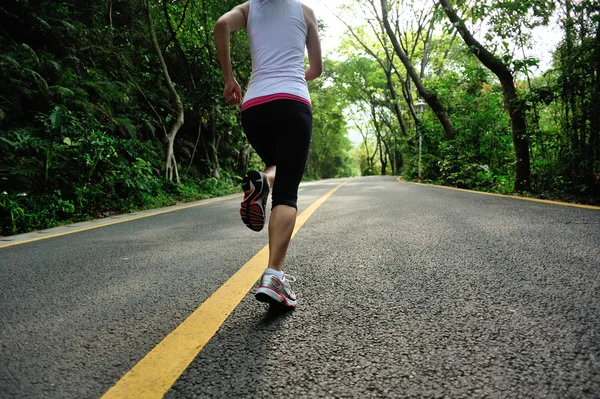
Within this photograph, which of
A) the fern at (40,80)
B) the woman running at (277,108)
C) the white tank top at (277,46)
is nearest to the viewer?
the woman running at (277,108)

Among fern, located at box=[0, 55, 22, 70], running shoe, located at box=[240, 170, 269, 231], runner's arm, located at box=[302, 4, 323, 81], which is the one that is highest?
fern, located at box=[0, 55, 22, 70]

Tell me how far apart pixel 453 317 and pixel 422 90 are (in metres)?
15.5

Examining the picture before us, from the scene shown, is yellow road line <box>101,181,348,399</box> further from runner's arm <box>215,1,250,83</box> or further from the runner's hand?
runner's arm <box>215,1,250,83</box>

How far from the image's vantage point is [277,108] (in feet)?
6.69

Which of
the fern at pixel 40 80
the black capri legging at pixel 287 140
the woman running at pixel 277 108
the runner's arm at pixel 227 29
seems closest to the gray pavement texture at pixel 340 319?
the woman running at pixel 277 108


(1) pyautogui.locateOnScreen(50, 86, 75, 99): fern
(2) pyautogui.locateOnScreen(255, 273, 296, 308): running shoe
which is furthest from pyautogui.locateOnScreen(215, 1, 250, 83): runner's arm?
(1) pyautogui.locateOnScreen(50, 86, 75, 99): fern

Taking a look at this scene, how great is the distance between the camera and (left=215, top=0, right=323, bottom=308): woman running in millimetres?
1979

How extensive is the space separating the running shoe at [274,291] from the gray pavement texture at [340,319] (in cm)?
7

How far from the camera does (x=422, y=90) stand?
1578 cm

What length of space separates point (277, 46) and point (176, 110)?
35.2 feet

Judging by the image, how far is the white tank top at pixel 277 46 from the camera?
212 centimetres

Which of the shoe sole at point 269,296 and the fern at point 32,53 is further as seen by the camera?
the fern at point 32,53

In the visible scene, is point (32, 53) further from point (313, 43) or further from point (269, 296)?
point (269, 296)

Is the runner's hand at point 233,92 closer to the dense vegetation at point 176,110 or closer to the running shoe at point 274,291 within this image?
the running shoe at point 274,291
